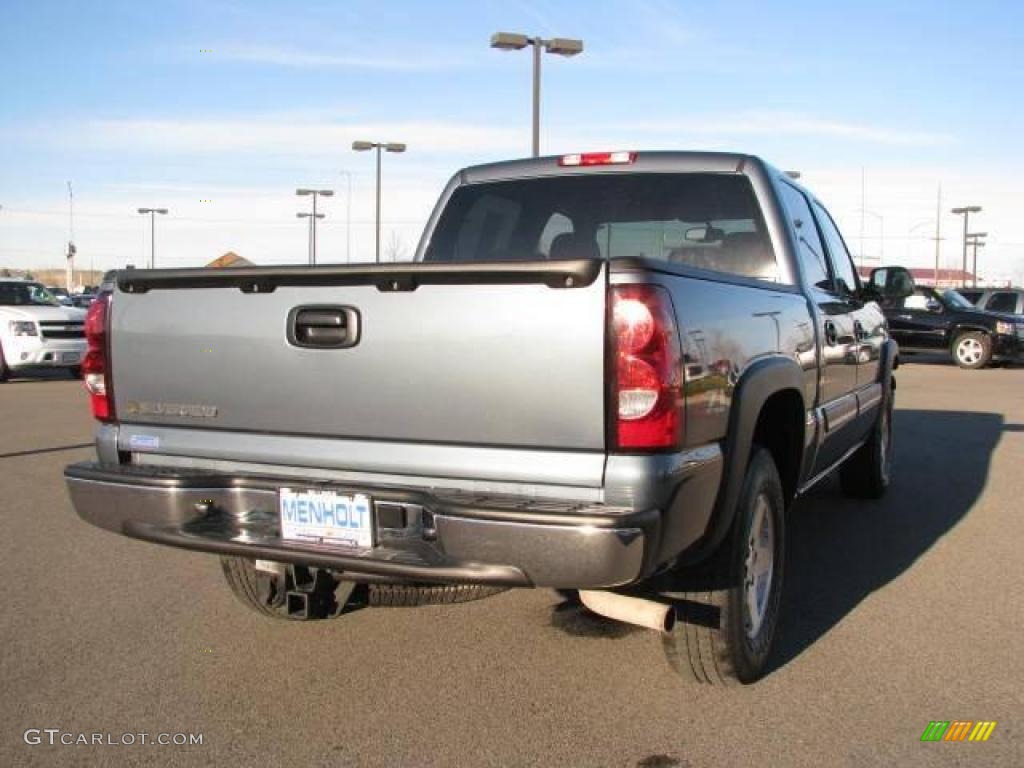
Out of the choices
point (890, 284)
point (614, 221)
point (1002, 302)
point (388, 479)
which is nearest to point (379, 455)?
point (388, 479)

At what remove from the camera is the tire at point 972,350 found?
20.1 meters

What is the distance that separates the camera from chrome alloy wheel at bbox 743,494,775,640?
3.60m

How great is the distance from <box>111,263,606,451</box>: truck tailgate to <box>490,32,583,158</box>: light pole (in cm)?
1640

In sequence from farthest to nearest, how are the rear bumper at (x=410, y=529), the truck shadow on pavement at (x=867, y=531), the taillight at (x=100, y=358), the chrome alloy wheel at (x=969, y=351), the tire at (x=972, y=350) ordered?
the chrome alloy wheel at (x=969, y=351) < the tire at (x=972, y=350) < the truck shadow on pavement at (x=867, y=531) < the taillight at (x=100, y=358) < the rear bumper at (x=410, y=529)

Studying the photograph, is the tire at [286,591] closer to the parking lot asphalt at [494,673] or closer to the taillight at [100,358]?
the parking lot asphalt at [494,673]

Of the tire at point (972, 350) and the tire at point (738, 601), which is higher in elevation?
the tire at point (972, 350)

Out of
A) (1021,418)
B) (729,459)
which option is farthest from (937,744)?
(1021,418)

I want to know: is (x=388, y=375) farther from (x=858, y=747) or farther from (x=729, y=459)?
(x=858, y=747)

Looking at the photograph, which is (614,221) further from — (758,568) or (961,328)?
(961,328)

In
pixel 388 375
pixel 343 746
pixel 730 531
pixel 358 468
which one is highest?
pixel 388 375

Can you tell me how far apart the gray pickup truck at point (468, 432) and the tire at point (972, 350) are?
1801 centimetres

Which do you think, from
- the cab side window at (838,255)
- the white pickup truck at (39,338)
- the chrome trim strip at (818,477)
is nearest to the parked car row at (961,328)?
the cab side window at (838,255)

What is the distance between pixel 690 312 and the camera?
296cm

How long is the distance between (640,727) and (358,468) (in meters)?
1.27
